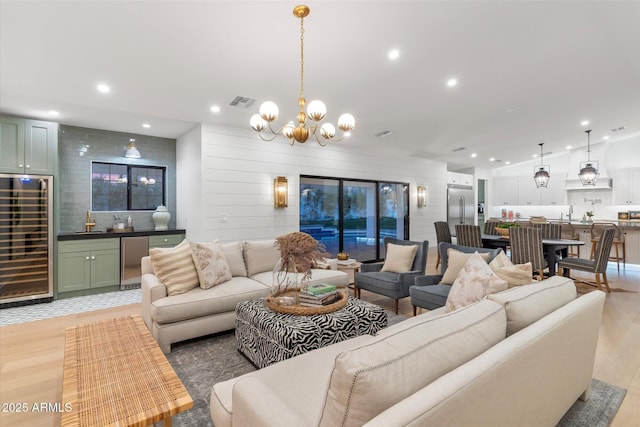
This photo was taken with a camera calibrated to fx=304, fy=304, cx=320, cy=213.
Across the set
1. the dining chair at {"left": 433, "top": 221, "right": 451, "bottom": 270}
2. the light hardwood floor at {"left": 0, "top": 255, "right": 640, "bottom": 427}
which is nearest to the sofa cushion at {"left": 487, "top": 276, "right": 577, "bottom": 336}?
the light hardwood floor at {"left": 0, "top": 255, "right": 640, "bottom": 427}

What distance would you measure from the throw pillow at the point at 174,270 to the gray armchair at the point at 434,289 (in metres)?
2.30

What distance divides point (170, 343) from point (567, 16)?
4.73 m

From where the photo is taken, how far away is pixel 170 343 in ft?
9.16

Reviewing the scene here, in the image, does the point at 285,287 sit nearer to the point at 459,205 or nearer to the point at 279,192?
the point at 279,192

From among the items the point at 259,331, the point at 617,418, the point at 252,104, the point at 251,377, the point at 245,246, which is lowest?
the point at 617,418

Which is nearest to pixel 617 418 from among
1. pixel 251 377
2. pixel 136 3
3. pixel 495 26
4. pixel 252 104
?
pixel 251 377

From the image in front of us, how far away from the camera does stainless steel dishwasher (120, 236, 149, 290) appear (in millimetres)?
4914

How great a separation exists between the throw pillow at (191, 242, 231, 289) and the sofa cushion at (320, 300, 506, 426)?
8.46ft

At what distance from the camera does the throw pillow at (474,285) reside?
2037mm

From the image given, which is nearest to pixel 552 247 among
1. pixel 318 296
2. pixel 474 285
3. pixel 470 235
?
pixel 470 235

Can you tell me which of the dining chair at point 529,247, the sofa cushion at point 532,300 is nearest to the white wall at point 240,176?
the dining chair at point 529,247

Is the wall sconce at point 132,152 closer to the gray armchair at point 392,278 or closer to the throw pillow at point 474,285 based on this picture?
the gray armchair at point 392,278

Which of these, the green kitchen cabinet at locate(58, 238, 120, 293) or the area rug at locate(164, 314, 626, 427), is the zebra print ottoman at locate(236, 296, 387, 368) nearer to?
the area rug at locate(164, 314, 626, 427)

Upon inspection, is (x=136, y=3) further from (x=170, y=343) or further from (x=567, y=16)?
(x=567, y=16)
